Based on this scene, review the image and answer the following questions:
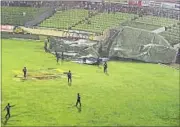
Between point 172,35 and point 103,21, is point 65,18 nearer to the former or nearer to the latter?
point 103,21

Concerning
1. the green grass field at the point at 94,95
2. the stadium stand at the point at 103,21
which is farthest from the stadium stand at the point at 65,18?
the green grass field at the point at 94,95

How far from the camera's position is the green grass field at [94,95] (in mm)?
27219

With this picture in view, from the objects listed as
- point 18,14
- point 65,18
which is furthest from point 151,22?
point 18,14

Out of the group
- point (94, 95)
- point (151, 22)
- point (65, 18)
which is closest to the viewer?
point (94, 95)

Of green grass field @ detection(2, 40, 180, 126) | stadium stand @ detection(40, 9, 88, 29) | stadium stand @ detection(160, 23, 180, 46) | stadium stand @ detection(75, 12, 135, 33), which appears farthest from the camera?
stadium stand @ detection(40, 9, 88, 29)

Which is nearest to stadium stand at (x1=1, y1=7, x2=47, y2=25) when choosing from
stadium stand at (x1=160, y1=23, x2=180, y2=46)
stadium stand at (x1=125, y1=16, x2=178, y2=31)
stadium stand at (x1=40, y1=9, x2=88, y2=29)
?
stadium stand at (x1=40, y1=9, x2=88, y2=29)

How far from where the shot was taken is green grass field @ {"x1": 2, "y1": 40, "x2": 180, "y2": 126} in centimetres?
2722

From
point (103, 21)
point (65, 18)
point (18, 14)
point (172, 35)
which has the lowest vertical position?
point (172, 35)

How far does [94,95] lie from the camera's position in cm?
3262

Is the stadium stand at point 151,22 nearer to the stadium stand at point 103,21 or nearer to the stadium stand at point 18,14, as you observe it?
the stadium stand at point 103,21

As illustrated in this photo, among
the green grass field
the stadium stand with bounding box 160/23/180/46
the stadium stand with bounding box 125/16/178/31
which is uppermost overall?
the stadium stand with bounding box 125/16/178/31

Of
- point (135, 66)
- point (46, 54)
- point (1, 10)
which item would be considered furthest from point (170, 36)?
point (1, 10)

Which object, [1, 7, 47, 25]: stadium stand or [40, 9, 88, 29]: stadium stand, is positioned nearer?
[40, 9, 88, 29]: stadium stand

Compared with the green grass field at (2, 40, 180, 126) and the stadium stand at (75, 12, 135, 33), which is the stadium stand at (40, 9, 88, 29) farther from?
the green grass field at (2, 40, 180, 126)
